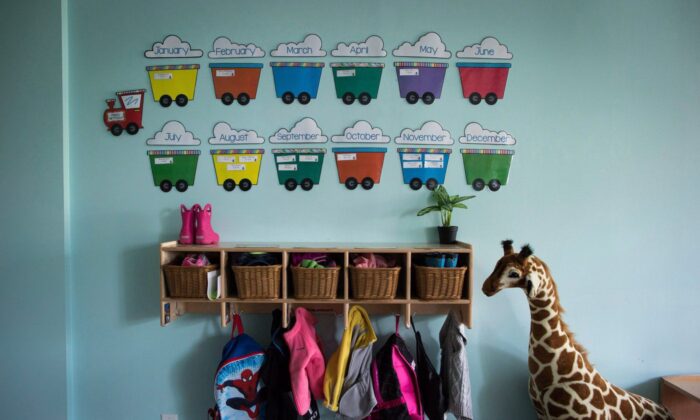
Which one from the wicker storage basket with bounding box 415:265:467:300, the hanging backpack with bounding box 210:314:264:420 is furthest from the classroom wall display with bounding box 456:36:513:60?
the hanging backpack with bounding box 210:314:264:420

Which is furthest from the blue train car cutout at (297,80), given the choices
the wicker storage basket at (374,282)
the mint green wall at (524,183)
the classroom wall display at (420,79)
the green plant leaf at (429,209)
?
the wicker storage basket at (374,282)

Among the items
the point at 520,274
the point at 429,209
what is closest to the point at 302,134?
the point at 429,209

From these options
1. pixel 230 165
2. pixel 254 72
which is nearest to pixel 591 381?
pixel 230 165

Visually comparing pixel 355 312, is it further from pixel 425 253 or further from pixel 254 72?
pixel 254 72

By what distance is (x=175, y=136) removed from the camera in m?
2.10

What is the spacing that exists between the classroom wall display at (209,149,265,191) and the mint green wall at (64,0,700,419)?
0.06 m

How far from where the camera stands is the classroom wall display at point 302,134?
2.07m

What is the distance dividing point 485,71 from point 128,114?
2.03 metres

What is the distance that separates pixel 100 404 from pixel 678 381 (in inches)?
127

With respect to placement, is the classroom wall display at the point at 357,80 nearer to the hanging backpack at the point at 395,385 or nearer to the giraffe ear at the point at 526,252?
the giraffe ear at the point at 526,252

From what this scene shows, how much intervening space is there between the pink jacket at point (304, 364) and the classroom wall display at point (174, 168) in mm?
976

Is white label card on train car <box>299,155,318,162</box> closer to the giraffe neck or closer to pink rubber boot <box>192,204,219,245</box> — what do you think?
pink rubber boot <box>192,204,219,245</box>

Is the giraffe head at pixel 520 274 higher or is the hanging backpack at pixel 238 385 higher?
the giraffe head at pixel 520 274

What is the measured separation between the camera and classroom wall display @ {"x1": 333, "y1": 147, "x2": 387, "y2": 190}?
2.06 meters
